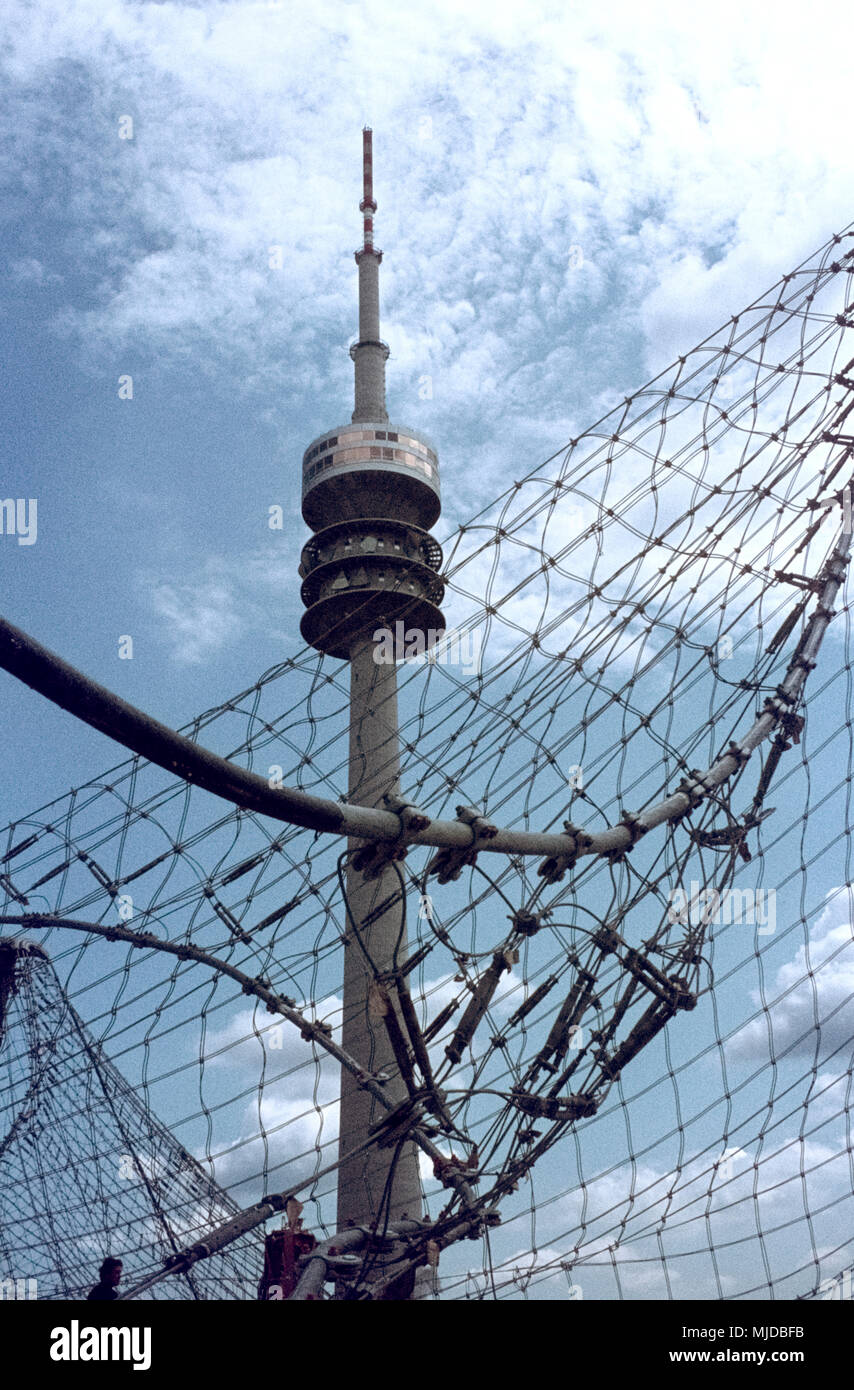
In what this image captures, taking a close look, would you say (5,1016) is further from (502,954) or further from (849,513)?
(849,513)

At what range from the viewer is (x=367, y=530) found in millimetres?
40875

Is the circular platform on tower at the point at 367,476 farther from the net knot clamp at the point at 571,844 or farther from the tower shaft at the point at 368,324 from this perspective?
the net knot clamp at the point at 571,844

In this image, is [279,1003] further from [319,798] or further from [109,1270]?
[319,798]

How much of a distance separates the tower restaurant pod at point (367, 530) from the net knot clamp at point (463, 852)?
97.7 ft

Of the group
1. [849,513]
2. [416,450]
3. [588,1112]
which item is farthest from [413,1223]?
[416,450]

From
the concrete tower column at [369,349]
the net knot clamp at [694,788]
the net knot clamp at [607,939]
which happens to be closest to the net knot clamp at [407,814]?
the net knot clamp at [607,939]

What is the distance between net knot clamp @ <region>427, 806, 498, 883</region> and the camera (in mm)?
8977

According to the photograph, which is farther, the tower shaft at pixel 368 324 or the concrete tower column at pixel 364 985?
the tower shaft at pixel 368 324

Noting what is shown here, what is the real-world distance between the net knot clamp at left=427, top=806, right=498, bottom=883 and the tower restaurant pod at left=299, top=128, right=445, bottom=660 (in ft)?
97.7

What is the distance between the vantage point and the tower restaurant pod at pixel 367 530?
132 feet

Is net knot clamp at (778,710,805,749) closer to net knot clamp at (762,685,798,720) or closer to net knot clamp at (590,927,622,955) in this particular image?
net knot clamp at (762,685,798,720)

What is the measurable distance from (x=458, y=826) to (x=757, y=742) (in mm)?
4096

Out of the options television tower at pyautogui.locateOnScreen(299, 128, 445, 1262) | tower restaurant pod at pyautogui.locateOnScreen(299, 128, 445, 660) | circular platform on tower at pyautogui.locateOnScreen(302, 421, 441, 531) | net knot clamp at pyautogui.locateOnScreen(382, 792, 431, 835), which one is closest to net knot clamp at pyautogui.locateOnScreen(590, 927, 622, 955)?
net knot clamp at pyautogui.locateOnScreen(382, 792, 431, 835)
